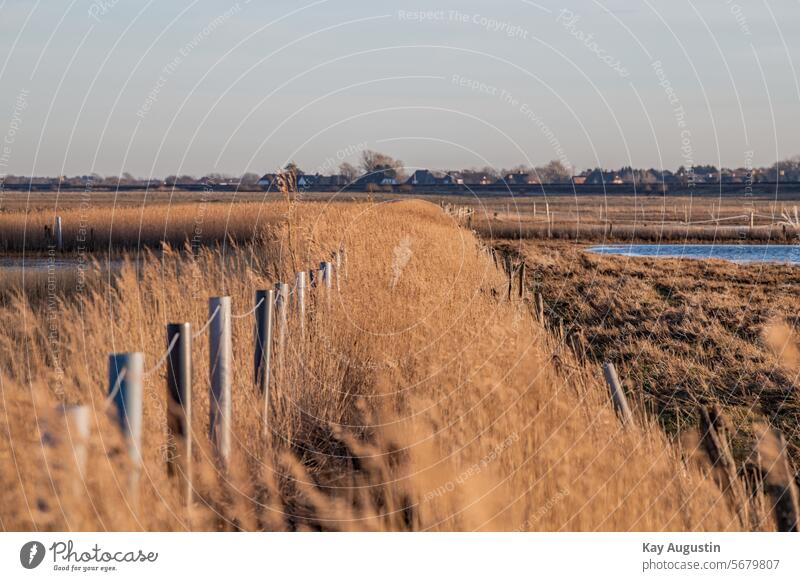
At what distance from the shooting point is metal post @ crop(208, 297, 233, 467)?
5020mm

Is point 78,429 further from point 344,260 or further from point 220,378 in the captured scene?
point 344,260

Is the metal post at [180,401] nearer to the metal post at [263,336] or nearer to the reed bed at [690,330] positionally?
the metal post at [263,336]

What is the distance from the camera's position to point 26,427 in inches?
179

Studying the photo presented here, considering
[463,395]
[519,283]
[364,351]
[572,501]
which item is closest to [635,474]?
[572,501]

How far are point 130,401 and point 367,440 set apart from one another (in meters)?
2.76

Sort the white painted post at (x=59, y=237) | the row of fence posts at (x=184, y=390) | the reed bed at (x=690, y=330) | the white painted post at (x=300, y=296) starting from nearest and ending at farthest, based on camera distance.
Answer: the row of fence posts at (x=184, y=390), the white painted post at (x=300, y=296), the reed bed at (x=690, y=330), the white painted post at (x=59, y=237)

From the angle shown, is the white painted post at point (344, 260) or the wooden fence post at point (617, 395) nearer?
the wooden fence post at point (617, 395)

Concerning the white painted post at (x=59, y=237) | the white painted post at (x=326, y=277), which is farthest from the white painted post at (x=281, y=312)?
the white painted post at (x=59, y=237)

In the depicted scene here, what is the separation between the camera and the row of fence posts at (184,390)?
3.55 m

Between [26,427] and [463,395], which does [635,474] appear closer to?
[463,395]

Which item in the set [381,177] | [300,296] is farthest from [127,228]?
[300,296]

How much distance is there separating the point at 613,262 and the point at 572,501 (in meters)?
27.3

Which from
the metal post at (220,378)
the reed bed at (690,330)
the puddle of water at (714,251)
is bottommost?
the puddle of water at (714,251)

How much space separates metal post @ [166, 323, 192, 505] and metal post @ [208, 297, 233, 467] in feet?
0.98
